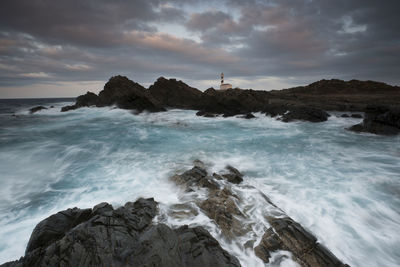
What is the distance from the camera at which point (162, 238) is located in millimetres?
2705

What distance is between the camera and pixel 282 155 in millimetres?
9172

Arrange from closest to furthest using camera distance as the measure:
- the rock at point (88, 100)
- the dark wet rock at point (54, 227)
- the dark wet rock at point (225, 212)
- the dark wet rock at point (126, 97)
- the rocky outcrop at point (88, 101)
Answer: the dark wet rock at point (54, 227), the dark wet rock at point (225, 212), the dark wet rock at point (126, 97), the rocky outcrop at point (88, 101), the rock at point (88, 100)

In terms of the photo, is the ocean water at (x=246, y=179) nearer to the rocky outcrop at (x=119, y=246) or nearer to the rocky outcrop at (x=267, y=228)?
the rocky outcrop at (x=267, y=228)

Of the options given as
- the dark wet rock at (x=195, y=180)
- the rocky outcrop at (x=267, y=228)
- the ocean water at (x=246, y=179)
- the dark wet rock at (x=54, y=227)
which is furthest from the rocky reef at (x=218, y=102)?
the dark wet rock at (x=54, y=227)

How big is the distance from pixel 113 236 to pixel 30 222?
10.1ft

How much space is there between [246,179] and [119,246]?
4.68m

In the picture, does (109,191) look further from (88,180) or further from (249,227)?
(249,227)

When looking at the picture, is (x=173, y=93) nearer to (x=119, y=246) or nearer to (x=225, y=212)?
(x=225, y=212)

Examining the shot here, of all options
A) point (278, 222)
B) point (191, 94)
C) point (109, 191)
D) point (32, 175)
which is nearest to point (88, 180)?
point (109, 191)

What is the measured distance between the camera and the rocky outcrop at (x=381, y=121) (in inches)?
479

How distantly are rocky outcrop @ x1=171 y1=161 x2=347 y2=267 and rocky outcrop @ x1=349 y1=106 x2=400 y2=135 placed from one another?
42.7ft

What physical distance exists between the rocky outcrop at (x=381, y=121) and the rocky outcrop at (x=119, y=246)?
1524 centimetres

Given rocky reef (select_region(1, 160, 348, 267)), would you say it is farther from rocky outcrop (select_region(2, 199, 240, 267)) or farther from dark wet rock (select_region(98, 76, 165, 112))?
dark wet rock (select_region(98, 76, 165, 112))

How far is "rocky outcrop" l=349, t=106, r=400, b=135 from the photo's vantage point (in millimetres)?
12164
